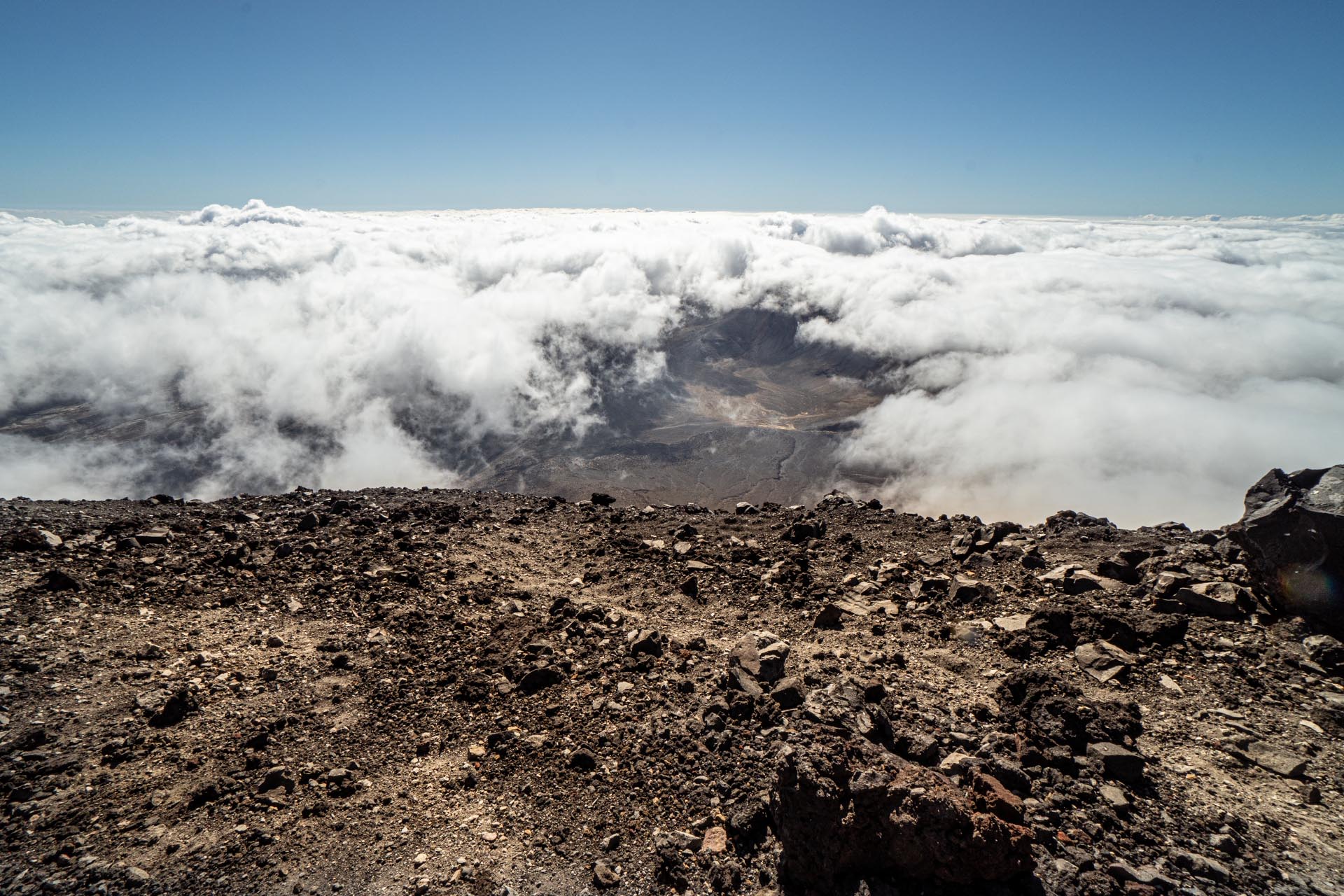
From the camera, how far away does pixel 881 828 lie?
418 cm

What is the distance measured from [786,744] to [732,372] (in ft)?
393

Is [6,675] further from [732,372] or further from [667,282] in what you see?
[667,282]

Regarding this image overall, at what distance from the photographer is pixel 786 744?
4.63m

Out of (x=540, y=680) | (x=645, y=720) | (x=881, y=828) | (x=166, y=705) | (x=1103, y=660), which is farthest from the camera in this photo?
(x=1103, y=660)

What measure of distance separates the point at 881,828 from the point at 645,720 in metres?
2.56

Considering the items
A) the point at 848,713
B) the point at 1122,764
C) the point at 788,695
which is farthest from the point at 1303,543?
the point at 788,695

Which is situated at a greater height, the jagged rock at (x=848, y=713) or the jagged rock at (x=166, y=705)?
the jagged rock at (x=848, y=713)

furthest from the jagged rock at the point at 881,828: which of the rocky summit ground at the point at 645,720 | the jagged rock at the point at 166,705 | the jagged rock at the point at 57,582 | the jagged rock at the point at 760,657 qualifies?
the jagged rock at the point at 57,582

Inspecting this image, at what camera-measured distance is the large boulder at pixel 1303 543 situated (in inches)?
275

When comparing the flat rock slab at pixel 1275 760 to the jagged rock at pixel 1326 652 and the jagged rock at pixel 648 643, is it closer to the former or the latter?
the jagged rock at pixel 1326 652

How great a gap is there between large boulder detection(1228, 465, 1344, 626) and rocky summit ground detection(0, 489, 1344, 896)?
40 cm

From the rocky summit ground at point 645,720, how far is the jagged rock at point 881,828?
0.02 meters

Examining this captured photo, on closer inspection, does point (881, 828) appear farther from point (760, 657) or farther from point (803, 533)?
point (803, 533)

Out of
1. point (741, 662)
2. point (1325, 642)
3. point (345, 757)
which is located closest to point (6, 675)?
point (345, 757)
